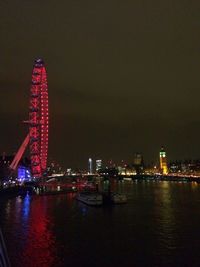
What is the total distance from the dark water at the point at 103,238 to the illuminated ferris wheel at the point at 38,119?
80.8 ft

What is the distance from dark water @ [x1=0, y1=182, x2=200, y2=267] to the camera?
15.9 meters

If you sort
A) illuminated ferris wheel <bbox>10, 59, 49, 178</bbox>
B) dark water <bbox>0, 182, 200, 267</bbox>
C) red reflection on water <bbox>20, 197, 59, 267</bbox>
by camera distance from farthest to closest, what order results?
illuminated ferris wheel <bbox>10, 59, 49, 178</bbox> < dark water <bbox>0, 182, 200, 267</bbox> < red reflection on water <bbox>20, 197, 59, 267</bbox>

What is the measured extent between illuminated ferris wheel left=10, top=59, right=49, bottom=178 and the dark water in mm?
24628

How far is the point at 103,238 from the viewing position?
2061cm

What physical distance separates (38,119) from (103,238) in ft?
123

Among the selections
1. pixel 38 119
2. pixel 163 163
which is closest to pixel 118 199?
pixel 38 119

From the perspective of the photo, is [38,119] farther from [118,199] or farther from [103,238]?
[103,238]

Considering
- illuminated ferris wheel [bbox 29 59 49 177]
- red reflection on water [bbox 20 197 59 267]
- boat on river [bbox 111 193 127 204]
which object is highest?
illuminated ferris wheel [bbox 29 59 49 177]

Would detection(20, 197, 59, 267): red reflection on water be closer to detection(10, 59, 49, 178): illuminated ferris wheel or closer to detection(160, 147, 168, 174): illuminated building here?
detection(10, 59, 49, 178): illuminated ferris wheel

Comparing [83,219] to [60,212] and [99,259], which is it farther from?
[99,259]

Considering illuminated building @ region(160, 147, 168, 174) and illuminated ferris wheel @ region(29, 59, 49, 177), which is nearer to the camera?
illuminated ferris wheel @ region(29, 59, 49, 177)

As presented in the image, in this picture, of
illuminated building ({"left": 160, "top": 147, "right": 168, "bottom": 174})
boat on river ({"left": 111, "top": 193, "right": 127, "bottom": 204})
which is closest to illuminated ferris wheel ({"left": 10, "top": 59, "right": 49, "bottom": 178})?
boat on river ({"left": 111, "top": 193, "right": 127, "bottom": 204})

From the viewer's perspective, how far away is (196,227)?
2353 centimetres

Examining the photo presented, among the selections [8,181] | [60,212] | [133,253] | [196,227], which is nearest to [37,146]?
[8,181]
